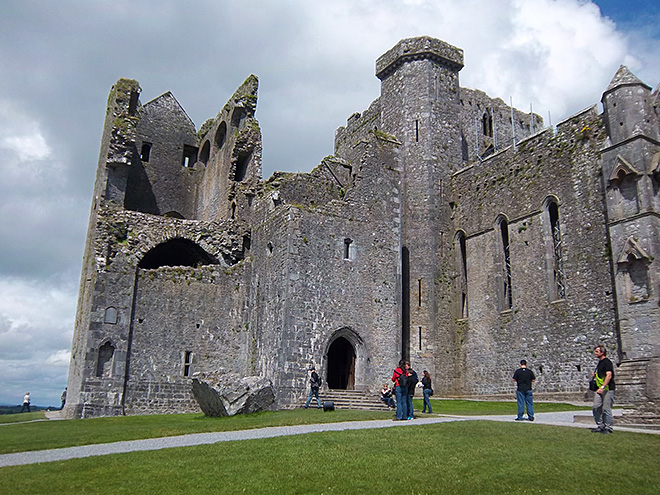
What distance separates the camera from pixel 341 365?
86.7ft

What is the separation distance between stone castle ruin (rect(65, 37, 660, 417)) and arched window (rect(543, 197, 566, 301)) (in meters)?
A: 0.07

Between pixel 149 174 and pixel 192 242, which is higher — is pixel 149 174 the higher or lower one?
the higher one

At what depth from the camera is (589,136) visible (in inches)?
939

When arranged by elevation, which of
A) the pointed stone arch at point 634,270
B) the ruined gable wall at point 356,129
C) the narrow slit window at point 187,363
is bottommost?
the narrow slit window at point 187,363

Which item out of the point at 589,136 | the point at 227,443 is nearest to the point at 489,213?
the point at 589,136

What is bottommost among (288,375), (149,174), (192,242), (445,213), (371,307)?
(288,375)

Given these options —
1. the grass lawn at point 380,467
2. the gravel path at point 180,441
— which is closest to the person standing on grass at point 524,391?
the gravel path at point 180,441

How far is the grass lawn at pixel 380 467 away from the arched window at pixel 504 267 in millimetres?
14782

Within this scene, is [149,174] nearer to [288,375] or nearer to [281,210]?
[281,210]

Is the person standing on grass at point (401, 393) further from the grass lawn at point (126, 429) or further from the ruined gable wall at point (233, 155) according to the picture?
the ruined gable wall at point (233, 155)

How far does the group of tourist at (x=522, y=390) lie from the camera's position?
1234 cm

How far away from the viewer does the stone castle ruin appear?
22.3 metres

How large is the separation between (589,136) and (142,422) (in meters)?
19.3

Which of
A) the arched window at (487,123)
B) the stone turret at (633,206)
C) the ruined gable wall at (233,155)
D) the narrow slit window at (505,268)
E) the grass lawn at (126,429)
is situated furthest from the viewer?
the arched window at (487,123)
